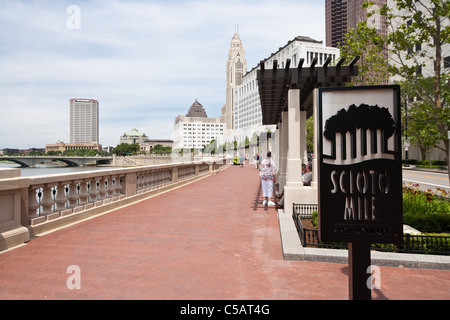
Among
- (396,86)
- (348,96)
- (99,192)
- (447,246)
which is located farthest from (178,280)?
(99,192)

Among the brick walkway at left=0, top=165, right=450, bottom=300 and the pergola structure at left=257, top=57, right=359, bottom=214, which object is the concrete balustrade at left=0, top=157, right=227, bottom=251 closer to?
the brick walkway at left=0, top=165, right=450, bottom=300

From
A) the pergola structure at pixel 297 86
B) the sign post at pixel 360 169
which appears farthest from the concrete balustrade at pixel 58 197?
the sign post at pixel 360 169

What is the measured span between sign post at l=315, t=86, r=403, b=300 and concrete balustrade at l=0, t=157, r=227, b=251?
5.55 meters

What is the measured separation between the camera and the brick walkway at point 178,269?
4062mm

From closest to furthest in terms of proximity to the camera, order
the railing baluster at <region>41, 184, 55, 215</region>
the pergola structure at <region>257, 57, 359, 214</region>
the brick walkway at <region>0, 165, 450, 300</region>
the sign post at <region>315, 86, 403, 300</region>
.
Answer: the sign post at <region>315, 86, 403, 300</region>, the brick walkway at <region>0, 165, 450, 300</region>, the railing baluster at <region>41, 184, 55, 215</region>, the pergola structure at <region>257, 57, 359, 214</region>

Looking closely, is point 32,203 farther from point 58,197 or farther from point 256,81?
point 256,81

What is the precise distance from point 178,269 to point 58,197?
14.1ft

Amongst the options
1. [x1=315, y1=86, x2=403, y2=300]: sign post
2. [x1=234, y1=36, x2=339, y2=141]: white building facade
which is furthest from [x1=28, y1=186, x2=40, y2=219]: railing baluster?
[x1=234, y1=36, x2=339, y2=141]: white building facade

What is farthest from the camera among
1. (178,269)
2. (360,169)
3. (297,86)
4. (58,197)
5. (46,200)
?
(297,86)

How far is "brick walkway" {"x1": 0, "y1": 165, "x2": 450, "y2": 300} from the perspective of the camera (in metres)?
4.06

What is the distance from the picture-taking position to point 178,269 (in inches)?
190

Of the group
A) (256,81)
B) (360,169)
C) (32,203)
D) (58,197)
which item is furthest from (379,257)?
(256,81)

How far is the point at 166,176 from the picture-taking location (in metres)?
16.0
